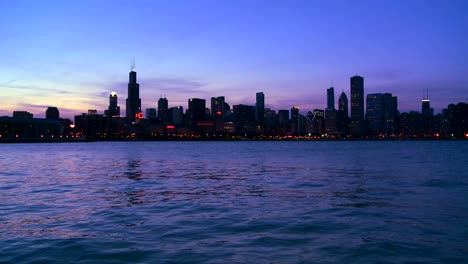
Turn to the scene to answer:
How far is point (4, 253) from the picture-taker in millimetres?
14305

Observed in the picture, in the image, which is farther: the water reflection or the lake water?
the water reflection

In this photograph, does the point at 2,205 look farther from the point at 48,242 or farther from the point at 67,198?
the point at 48,242

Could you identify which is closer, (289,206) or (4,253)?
(4,253)

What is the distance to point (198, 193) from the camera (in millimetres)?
31016

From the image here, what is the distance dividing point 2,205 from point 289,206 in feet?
53.2

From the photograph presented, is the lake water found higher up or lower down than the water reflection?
higher up

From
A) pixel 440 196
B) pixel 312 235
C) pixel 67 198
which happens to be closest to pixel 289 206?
pixel 312 235

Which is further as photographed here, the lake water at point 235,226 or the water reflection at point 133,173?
the water reflection at point 133,173

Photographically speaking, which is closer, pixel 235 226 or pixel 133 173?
pixel 235 226

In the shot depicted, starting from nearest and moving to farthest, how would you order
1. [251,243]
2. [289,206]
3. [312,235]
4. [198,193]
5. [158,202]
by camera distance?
1. [251,243]
2. [312,235]
3. [289,206]
4. [158,202]
5. [198,193]

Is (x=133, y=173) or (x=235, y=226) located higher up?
(x=235, y=226)

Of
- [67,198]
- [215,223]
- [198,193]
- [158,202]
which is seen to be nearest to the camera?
[215,223]

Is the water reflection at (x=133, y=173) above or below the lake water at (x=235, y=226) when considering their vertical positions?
below

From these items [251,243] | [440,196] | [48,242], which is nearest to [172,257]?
[251,243]
